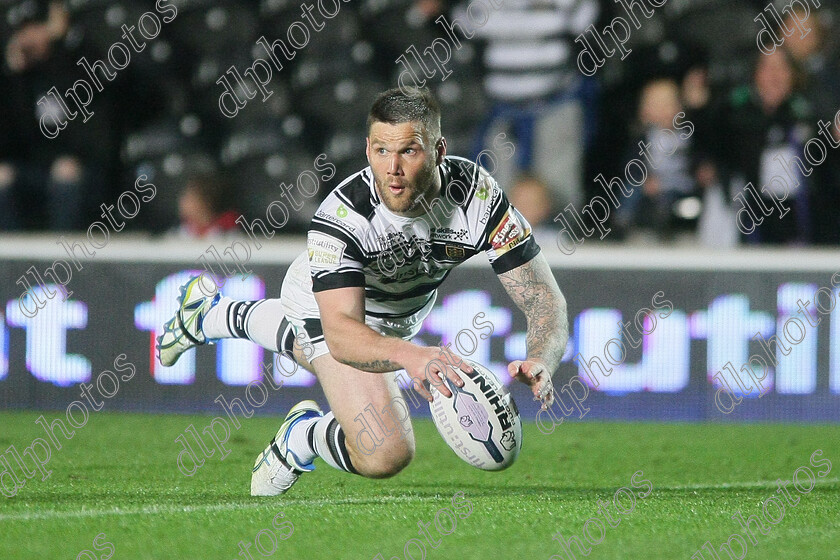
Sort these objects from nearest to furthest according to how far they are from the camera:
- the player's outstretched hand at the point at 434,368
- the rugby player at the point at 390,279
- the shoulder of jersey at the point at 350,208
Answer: the player's outstretched hand at the point at 434,368 < the rugby player at the point at 390,279 < the shoulder of jersey at the point at 350,208

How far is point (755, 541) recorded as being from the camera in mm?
4188

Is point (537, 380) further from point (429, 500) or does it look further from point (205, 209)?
point (205, 209)

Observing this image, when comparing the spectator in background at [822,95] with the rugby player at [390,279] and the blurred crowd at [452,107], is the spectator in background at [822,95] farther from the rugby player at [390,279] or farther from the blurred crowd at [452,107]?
the rugby player at [390,279]

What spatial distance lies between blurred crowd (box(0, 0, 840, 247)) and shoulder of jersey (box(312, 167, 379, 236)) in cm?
435

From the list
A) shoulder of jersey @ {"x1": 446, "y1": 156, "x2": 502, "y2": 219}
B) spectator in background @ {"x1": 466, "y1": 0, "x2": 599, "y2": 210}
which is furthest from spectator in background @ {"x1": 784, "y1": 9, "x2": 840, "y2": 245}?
shoulder of jersey @ {"x1": 446, "y1": 156, "x2": 502, "y2": 219}

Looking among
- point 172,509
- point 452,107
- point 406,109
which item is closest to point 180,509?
point 172,509

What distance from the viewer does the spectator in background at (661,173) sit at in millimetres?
9055

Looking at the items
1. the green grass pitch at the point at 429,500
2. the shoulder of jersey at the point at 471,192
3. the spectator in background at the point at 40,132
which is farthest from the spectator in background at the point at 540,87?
the shoulder of jersey at the point at 471,192

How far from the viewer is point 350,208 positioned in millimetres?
4801

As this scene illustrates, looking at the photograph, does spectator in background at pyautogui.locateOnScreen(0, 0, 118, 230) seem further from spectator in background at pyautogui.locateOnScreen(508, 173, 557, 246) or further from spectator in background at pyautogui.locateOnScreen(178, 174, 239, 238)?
spectator in background at pyautogui.locateOnScreen(508, 173, 557, 246)

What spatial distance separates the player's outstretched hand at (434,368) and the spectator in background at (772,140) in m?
5.50

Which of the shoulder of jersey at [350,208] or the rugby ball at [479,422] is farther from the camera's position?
the shoulder of jersey at [350,208]

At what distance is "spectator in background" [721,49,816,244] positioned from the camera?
890 cm

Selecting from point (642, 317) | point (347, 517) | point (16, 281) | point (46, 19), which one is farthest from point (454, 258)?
point (46, 19)
